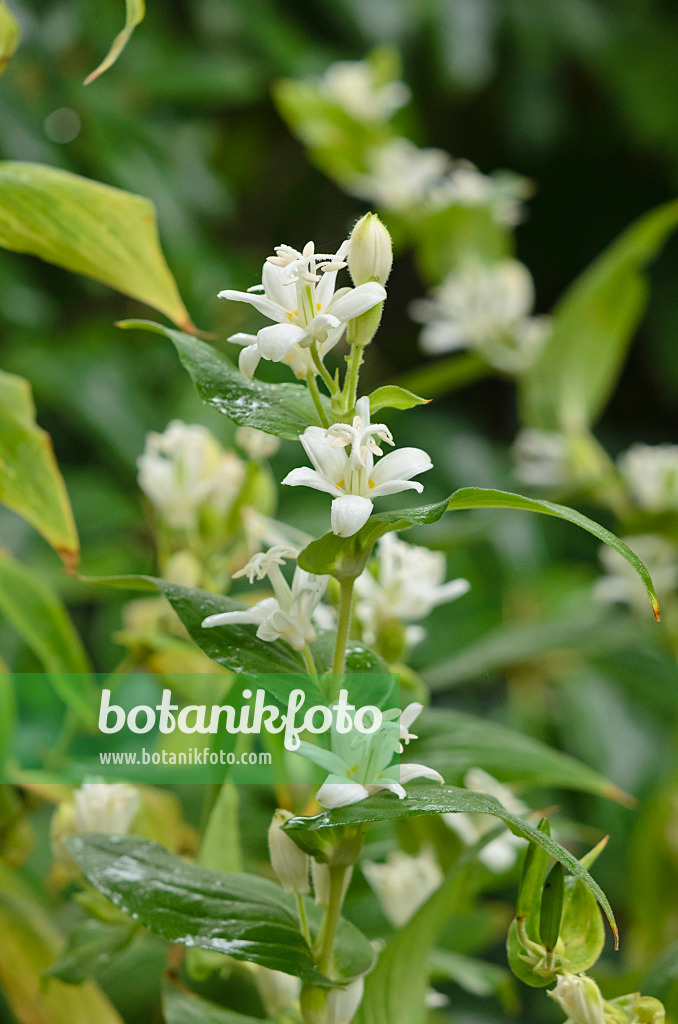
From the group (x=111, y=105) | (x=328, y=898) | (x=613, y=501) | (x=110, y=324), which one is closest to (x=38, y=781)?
(x=328, y=898)

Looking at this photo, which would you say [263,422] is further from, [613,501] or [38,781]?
[613,501]

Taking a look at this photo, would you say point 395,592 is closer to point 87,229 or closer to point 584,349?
Answer: point 87,229

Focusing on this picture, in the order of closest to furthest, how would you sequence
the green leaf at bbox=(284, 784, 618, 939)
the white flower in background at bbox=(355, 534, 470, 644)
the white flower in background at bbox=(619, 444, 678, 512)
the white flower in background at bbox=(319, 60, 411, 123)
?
the green leaf at bbox=(284, 784, 618, 939), the white flower in background at bbox=(355, 534, 470, 644), the white flower in background at bbox=(619, 444, 678, 512), the white flower in background at bbox=(319, 60, 411, 123)

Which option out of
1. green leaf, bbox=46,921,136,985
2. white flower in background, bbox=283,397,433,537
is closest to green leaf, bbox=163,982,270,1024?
green leaf, bbox=46,921,136,985

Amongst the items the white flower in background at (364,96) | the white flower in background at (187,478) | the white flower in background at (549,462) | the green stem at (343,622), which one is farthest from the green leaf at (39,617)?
the white flower in background at (364,96)

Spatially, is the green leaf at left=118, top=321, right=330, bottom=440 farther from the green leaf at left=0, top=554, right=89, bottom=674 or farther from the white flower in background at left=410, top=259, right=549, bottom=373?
the white flower in background at left=410, top=259, right=549, bottom=373

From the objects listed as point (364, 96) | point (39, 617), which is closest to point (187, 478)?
point (39, 617)
